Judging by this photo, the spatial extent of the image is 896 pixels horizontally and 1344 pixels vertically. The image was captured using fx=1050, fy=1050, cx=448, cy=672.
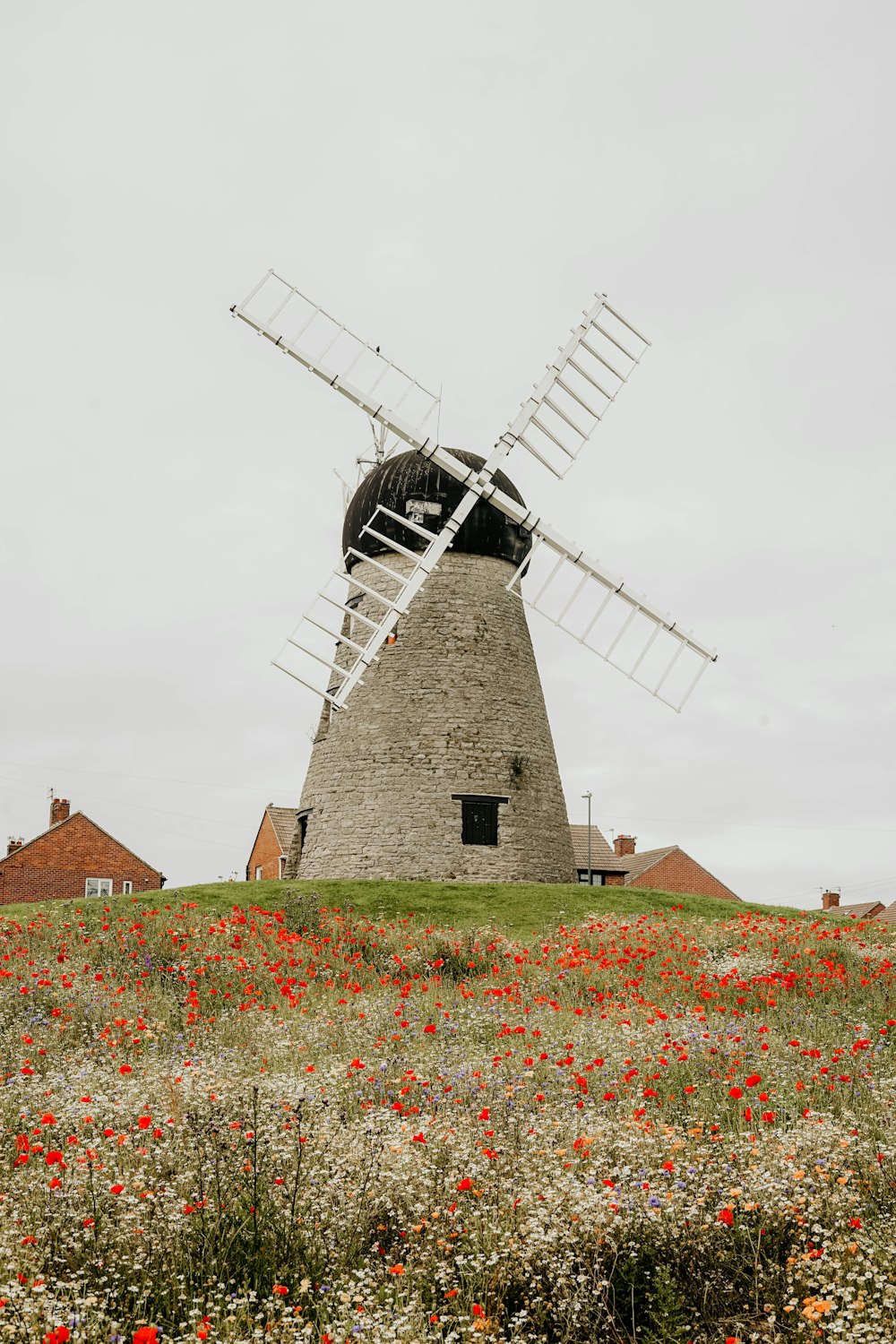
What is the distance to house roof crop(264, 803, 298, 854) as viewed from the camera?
39.0 m

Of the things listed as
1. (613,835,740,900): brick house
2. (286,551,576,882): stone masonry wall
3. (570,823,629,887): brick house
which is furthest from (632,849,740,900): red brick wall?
(286,551,576,882): stone masonry wall

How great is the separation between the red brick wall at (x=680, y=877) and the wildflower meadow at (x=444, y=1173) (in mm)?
34371

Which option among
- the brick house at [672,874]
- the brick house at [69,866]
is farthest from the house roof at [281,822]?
the brick house at [672,874]

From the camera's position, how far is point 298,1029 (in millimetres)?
9664

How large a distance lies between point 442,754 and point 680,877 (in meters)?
26.8

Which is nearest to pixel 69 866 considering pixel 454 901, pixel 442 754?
pixel 442 754

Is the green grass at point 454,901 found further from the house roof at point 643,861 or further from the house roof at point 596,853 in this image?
the house roof at point 643,861

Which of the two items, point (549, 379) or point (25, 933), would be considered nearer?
point (25, 933)

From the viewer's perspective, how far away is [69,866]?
37.8 metres

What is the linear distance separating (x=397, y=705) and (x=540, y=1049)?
13975 millimetres

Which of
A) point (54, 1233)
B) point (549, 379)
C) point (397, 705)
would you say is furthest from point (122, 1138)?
point (549, 379)

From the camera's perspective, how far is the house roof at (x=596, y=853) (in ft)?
132

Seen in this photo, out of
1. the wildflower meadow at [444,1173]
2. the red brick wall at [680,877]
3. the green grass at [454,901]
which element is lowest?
the wildflower meadow at [444,1173]

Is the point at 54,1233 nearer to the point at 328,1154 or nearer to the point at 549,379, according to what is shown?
the point at 328,1154
